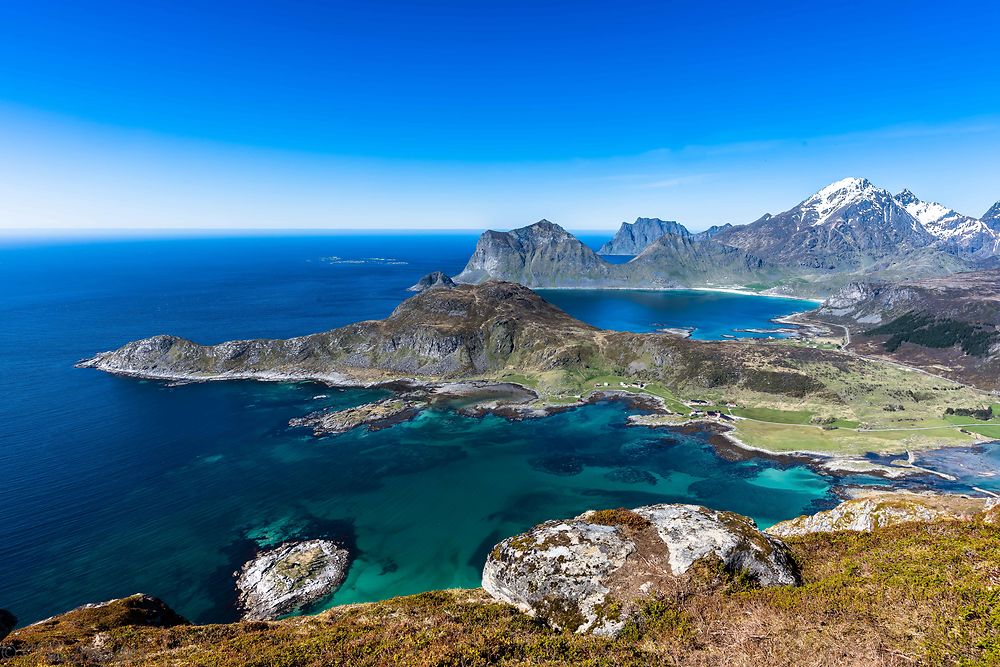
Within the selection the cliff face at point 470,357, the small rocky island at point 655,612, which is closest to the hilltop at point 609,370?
the cliff face at point 470,357

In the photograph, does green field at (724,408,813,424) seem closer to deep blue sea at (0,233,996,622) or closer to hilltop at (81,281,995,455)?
hilltop at (81,281,995,455)

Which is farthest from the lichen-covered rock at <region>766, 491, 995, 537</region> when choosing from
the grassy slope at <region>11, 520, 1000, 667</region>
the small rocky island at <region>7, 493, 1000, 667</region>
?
the grassy slope at <region>11, 520, 1000, 667</region>

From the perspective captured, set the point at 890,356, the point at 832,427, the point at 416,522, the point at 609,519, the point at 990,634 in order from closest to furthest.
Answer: the point at 990,634
the point at 609,519
the point at 416,522
the point at 832,427
the point at 890,356

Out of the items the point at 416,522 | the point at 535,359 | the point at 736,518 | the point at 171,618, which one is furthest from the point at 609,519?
the point at 535,359

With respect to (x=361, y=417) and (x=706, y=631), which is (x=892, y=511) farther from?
(x=361, y=417)

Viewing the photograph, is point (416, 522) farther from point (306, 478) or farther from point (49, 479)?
point (49, 479)

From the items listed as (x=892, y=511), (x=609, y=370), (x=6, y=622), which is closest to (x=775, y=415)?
(x=609, y=370)
